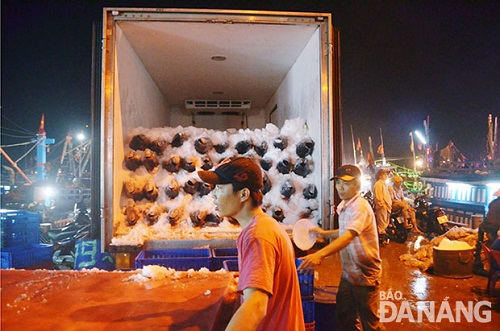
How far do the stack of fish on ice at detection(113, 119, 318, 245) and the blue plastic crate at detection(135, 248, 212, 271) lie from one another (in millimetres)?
722

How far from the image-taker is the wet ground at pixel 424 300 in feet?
14.1

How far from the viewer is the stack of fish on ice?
19.4 ft

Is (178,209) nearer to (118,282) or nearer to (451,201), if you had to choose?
(118,282)

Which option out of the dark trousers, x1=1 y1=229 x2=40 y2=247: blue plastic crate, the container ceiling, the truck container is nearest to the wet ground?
the dark trousers

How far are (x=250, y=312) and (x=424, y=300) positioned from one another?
4.66 m

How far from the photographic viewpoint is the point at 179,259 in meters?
4.37

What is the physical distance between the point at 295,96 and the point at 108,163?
404 centimetres

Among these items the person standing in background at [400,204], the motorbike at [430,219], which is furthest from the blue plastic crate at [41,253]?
the motorbike at [430,219]

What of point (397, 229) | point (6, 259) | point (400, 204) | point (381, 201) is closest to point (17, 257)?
point (6, 259)

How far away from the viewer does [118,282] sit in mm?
2650

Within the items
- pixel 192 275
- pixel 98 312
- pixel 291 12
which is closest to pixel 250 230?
pixel 98 312

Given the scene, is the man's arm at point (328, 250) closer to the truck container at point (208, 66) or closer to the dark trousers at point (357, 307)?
the dark trousers at point (357, 307)

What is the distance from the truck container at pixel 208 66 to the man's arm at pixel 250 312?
382 cm

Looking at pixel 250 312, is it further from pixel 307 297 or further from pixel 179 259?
pixel 179 259
